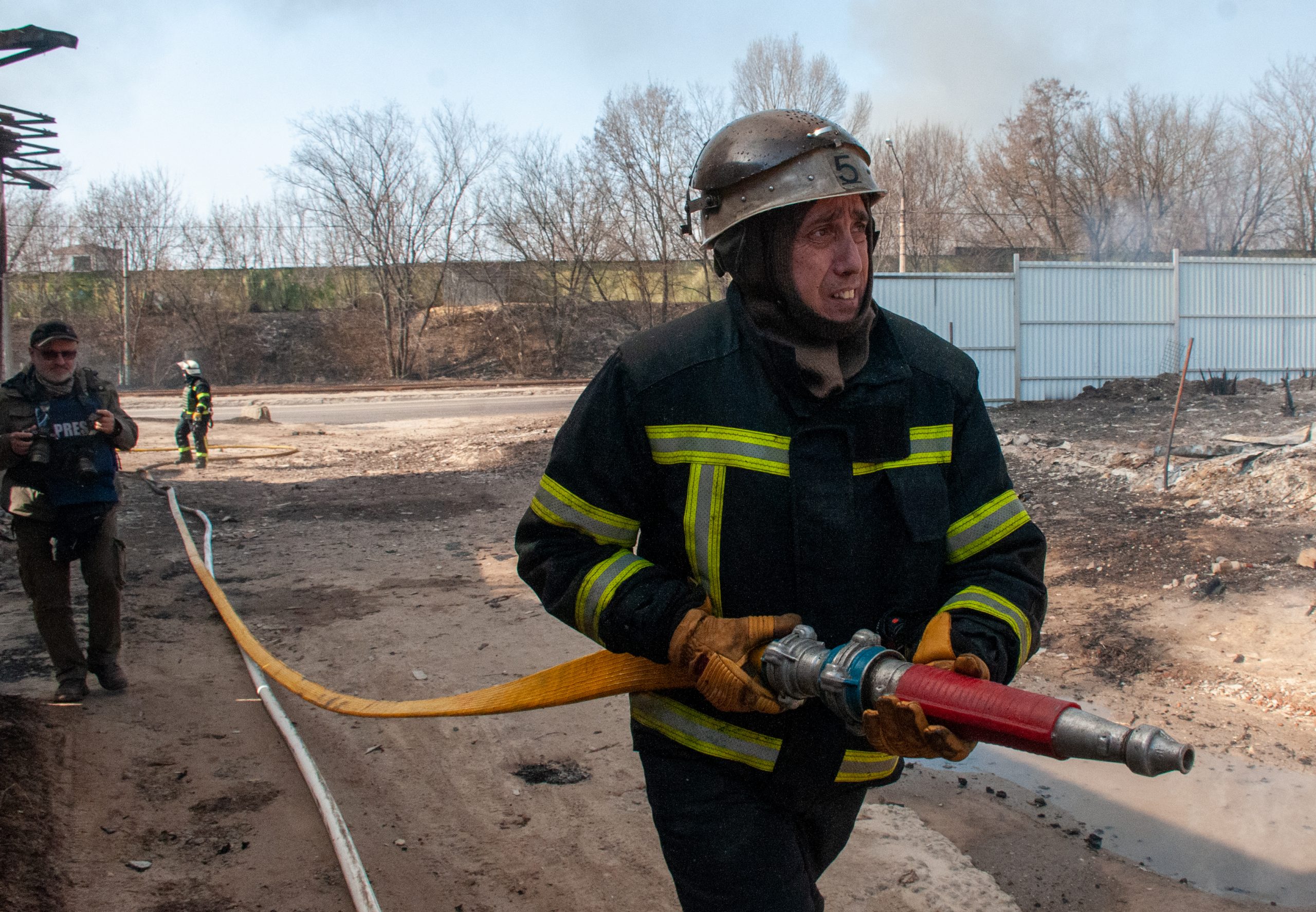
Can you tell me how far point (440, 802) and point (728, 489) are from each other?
103 inches

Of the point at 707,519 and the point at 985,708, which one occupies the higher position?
the point at 707,519

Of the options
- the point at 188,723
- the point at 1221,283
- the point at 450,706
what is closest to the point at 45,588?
the point at 188,723

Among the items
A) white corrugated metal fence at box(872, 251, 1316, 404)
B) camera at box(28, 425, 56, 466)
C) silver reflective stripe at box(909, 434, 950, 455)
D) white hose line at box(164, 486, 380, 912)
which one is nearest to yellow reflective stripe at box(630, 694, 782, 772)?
silver reflective stripe at box(909, 434, 950, 455)

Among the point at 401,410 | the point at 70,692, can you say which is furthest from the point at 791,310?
the point at 401,410

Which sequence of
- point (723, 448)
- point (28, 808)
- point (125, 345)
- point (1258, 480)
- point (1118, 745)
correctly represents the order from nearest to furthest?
point (1118, 745) → point (723, 448) → point (28, 808) → point (1258, 480) → point (125, 345)

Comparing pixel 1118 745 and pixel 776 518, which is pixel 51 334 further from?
pixel 1118 745

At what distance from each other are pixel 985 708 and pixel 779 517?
1.65 feet

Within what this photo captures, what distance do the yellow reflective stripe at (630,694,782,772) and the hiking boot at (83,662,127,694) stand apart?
13.3 feet

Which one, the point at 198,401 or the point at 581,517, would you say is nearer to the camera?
the point at 581,517

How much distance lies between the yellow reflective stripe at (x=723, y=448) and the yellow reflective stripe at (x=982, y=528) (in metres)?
0.37

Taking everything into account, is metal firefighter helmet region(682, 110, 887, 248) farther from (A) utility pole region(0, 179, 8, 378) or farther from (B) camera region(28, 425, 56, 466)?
(A) utility pole region(0, 179, 8, 378)

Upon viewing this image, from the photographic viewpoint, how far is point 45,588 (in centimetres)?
502

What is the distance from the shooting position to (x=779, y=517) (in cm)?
185

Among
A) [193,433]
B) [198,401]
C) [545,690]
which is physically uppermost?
[198,401]
